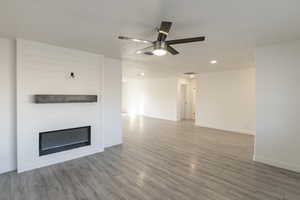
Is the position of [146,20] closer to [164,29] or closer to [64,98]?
[164,29]

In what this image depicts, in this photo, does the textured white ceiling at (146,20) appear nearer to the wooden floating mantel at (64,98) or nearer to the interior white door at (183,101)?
the wooden floating mantel at (64,98)

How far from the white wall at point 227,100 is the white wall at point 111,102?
446 centimetres

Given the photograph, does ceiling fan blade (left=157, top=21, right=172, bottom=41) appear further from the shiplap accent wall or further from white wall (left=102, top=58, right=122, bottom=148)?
white wall (left=102, top=58, right=122, bottom=148)

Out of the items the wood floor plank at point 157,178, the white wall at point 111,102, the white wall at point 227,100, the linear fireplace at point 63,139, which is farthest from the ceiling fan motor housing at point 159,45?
the white wall at point 227,100

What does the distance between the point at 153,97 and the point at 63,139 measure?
23.1ft

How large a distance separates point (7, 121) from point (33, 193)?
1523 millimetres

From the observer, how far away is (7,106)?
3.14 meters

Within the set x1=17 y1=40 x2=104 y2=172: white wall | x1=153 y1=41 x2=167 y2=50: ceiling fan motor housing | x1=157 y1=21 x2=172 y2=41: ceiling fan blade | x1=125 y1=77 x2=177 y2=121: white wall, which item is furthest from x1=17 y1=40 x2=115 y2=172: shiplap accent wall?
x1=125 y1=77 x2=177 y2=121: white wall

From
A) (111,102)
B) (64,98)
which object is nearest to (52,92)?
(64,98)

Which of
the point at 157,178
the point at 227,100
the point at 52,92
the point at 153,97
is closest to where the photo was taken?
the point at 157,178

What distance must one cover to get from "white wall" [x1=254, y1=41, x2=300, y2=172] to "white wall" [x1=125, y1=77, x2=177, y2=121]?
5.60 metres

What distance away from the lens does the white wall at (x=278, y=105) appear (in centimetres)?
319

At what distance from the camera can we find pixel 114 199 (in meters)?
2.35

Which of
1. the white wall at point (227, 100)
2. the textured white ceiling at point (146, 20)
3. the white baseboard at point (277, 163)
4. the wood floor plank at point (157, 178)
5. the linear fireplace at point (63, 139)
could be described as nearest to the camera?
the textured white ceiling at point (146, 20)
